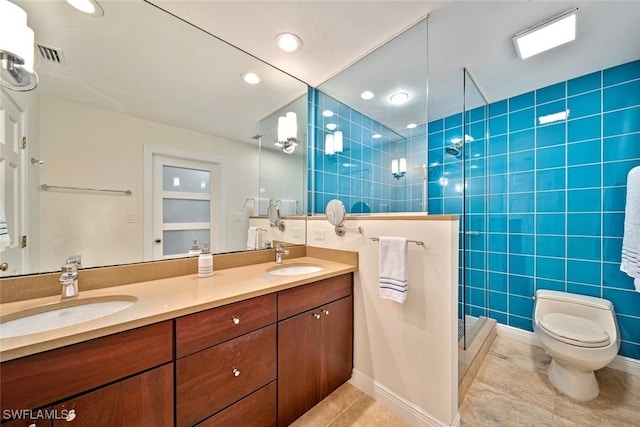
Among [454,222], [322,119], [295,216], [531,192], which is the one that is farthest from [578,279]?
[322,119]

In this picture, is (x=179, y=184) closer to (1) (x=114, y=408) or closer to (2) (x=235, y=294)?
(2) (x=235, y=294)

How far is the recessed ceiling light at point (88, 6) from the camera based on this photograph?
3.74ft

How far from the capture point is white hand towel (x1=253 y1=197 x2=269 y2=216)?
6.15 feet

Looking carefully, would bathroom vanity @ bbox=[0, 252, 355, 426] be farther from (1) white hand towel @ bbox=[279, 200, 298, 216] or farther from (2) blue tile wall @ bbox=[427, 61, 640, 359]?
(2) blue tile wall @ bbox=[427, 61, 640, 359]

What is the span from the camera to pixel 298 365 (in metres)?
1.33

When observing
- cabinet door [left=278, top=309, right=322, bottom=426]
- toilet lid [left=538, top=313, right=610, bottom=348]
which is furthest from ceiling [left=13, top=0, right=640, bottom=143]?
toilet lid [left=538, top=313, right=610, bottom=348]

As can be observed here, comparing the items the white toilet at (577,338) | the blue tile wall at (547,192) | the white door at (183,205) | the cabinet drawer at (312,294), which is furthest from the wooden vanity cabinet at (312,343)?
the white toilet at (577,338)

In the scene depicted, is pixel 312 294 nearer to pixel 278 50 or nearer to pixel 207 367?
pixel 207 367

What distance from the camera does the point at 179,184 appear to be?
1.48m

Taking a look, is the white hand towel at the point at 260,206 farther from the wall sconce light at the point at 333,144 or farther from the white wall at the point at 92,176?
the wall sconce light at the point at 333,144

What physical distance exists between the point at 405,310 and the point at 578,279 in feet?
5.83

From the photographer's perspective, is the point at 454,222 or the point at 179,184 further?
A: the point at 179,184

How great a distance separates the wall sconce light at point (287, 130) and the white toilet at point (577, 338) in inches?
96.2

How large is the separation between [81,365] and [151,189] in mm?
935
